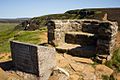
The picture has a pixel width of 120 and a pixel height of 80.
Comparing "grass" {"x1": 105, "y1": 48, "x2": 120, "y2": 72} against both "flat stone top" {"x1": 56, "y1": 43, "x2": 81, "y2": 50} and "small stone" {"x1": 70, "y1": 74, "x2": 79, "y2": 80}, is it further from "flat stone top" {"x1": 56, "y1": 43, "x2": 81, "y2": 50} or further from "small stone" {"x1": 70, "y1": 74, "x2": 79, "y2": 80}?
"flat stone top" {"x1": 56, "y1": 43, "x2": 81, "y2": 50}

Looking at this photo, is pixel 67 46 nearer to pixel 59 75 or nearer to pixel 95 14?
pixel 59 75

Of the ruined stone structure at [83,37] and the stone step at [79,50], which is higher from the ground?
the ruined stone structure at [83,37]

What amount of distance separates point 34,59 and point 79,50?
12.7 ft

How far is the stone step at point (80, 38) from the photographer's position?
1227cm

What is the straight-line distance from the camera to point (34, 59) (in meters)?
8.35

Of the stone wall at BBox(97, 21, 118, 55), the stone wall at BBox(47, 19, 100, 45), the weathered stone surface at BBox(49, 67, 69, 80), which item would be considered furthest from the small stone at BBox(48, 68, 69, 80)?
the stone wall at BBox(47, 19, 100, 45)

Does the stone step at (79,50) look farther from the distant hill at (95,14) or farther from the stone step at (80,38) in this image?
the distant hill at (95,14)

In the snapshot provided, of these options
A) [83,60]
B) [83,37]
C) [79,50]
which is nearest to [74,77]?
[83,60]

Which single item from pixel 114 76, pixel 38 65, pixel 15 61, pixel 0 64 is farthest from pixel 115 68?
pixel 0 64

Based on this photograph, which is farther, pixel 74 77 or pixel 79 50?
pixel 79 50

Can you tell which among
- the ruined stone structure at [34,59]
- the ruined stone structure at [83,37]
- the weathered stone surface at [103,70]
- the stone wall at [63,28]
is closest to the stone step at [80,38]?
the ruined stone structure at [83,37]

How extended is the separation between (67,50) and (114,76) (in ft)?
10.9

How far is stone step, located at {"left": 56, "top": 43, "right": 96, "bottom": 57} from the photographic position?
1132 cm

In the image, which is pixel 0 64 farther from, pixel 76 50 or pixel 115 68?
pixel 115 68
